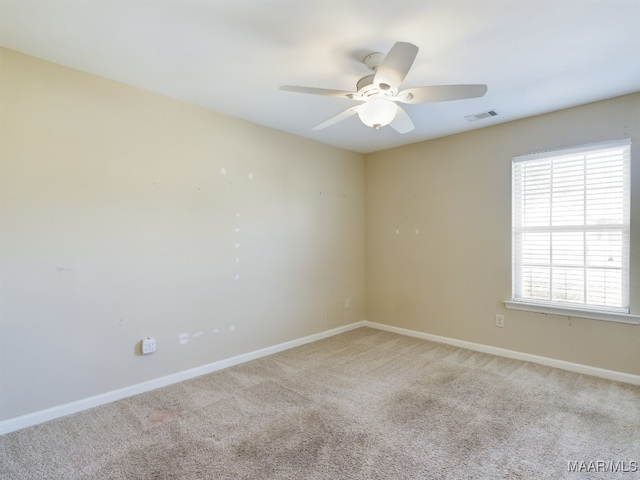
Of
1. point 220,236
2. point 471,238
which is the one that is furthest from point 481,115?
point 220,236

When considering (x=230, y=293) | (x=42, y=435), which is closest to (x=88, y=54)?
(x=230, y=293)

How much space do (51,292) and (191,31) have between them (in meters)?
1.87

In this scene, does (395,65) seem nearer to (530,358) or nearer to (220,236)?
(220,236)

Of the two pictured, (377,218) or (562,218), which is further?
(377,218)

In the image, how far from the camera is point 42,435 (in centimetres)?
205

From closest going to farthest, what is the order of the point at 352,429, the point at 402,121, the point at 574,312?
the point at 352,429 < the point at 402,121 < the point at 574,312

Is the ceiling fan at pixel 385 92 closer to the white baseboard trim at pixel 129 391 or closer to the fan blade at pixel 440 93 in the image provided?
the fan blade at pixel 440 93

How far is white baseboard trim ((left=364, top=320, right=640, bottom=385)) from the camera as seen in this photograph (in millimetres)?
2758

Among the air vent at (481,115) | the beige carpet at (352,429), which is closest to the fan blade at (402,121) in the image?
the air vent at (481,115)

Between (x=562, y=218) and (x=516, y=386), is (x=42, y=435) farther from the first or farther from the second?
(x=562, y=218)

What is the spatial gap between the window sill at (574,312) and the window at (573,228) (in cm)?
1

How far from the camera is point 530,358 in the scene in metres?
3.21

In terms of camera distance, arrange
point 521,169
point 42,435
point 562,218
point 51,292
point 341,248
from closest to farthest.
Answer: point 42,435 < point 51,292 < point 562,218 < point 521,169 < point 341,248
